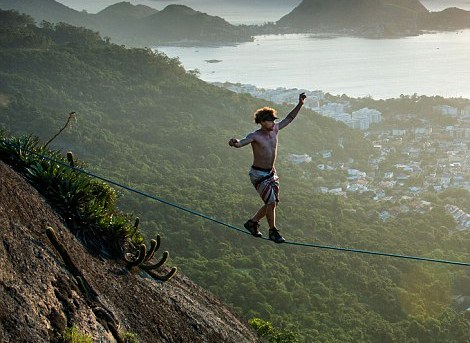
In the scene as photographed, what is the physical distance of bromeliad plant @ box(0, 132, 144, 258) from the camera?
6996 millimetres

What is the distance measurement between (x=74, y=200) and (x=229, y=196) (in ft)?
75.9

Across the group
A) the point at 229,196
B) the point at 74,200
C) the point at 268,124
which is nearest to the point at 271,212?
the point at 268,124

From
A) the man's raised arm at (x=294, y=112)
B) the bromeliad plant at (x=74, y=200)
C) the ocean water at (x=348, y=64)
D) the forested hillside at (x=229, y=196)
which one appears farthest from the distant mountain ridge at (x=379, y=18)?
the man's raised arm at (x=294, y=112)

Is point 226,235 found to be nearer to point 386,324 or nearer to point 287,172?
point 386,324

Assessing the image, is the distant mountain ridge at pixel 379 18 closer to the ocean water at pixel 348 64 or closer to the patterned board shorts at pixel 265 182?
the ocean water at pixel 348 64

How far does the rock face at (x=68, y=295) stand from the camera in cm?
468

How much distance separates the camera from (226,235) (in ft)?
80.8

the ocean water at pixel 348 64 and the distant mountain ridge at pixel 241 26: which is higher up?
the distant mountain ridge at pixel 241 26

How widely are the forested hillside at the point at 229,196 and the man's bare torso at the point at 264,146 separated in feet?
39.1

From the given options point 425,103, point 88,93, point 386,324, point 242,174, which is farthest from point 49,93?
point 425,103

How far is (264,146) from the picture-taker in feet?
19.2

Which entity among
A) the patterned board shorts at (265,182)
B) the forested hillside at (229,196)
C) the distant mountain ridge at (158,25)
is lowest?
the forested hillside at (229,196)

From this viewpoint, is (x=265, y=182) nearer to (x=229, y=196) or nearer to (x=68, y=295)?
(x=68, y=295)

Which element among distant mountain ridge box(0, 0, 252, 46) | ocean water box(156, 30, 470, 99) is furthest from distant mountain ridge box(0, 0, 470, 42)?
ocean water box(156, 30, 470, 99)
